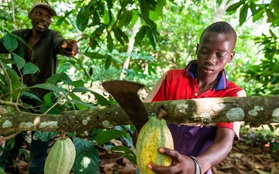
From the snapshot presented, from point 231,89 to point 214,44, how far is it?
0.67ft

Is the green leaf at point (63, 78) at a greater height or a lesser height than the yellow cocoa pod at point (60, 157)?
greater

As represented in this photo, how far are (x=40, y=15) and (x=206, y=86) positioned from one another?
63.9 inches

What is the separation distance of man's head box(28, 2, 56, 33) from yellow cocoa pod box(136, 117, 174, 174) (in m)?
2.04

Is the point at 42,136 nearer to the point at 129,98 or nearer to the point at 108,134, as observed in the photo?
the point at 108,134

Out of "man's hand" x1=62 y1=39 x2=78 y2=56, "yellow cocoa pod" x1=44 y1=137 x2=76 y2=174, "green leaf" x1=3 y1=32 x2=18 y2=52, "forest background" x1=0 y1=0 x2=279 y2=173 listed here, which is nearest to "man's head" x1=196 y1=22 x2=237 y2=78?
"forest background" x1=0 y1=0 x2=279 y2=173

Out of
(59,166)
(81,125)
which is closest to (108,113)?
(81,125)

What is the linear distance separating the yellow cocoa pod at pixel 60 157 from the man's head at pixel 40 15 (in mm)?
1840

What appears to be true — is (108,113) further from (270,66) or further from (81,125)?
(270,66)

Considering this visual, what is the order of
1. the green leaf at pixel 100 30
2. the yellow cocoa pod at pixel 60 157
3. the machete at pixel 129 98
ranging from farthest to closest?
the green leaf at pixel 100 30 < the yellow cocoa pod at pixel 60 157 < the machete at pixel 129 98

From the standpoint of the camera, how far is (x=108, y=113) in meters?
0.77

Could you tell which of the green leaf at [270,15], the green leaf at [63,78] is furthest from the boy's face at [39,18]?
the green leaf at [270,15]

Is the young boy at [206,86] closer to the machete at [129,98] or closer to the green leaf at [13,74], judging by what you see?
the machete at [129,98]

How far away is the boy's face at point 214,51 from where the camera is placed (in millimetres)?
1202

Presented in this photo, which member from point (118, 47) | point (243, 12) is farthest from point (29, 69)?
point (118, 47)
